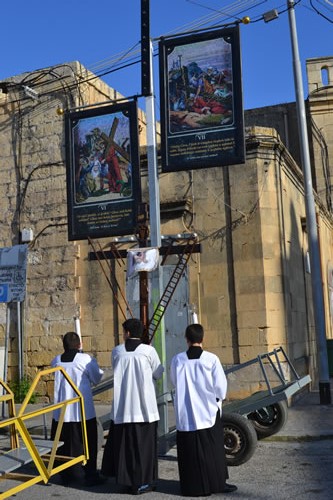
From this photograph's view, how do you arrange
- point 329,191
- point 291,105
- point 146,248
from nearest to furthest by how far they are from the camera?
point 146,248, point 329,191, point 291,105

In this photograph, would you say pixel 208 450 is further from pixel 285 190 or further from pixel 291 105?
pixel 291 105

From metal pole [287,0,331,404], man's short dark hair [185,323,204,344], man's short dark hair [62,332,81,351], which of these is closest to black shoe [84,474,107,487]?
man's short dark hair [62,332,81,351]

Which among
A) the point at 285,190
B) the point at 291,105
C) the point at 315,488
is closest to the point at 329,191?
the point at 291,105

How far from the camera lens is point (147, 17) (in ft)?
30.8

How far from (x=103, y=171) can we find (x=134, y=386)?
12.6 feet

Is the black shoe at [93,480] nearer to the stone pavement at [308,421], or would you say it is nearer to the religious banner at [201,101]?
the stone pavement at [308,421]

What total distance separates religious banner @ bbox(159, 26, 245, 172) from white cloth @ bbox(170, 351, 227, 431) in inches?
131

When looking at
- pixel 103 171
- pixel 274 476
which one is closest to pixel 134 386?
pixel 274 476

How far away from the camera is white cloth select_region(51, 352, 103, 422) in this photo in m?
7.08

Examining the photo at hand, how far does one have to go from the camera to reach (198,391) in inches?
255

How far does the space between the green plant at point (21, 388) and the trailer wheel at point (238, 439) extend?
7177 mm

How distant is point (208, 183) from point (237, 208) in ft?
2.85

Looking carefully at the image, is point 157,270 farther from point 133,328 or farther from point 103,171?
point 133,328

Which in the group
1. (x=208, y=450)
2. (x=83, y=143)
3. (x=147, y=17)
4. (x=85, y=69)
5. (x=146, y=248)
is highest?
(x=85, y=69)
